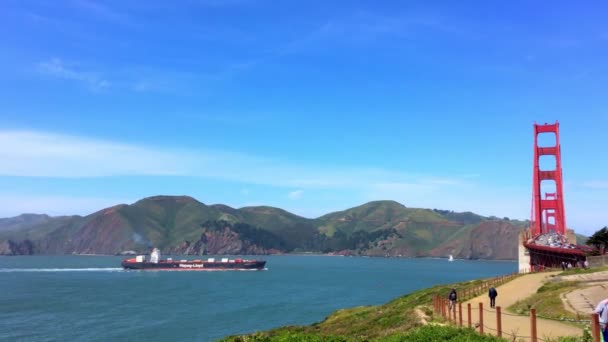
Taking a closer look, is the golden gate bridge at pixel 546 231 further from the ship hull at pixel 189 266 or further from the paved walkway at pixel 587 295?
the ship hull at pixel 189 266

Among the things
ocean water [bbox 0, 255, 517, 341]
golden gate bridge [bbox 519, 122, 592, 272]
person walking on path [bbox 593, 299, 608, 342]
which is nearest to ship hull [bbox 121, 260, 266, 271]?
ocean water [bbox 0, 255, 517, 341]

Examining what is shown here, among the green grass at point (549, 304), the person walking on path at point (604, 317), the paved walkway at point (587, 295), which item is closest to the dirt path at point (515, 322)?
the green grass at point (549, 304)

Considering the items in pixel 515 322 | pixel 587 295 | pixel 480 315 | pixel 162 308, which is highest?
pixel 480 315

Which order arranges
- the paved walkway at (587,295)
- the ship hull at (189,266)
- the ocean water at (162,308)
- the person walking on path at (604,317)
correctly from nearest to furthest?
the person walking on path at (604,317) < the paved walkway at (587,295) < the ocean water at (162,308) < the ship hull at (189,266)

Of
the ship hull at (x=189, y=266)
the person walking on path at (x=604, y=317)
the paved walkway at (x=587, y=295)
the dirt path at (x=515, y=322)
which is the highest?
the person walking on path at (x=604, y=317)

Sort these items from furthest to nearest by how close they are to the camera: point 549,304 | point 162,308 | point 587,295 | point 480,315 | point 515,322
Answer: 1. point 162,308
2. point 587,295
3. point 549,304
4. point 515,322
5. point 480,315

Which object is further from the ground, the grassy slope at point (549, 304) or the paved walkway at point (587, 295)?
the paved walkway at point (587, 295)

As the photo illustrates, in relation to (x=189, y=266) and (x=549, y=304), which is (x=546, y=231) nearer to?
(x=549, y=304)

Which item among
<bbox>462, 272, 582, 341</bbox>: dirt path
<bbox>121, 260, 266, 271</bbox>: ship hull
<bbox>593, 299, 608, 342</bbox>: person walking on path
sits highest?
<bbox>593, 299, 608, 342</bbox>: person walking on path

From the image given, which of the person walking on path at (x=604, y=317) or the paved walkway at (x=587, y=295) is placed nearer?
the person walking on path at (x=604, y=317)

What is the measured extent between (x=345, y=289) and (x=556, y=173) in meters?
41.4

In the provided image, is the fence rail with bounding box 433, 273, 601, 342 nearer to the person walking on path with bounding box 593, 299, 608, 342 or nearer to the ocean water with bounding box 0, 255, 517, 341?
the person walking on path with bounding box 593, 299, 608, 342

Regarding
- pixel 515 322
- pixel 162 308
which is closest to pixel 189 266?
pixel 162 308

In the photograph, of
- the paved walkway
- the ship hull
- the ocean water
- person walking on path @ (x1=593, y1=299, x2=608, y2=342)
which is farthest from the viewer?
the ship hull
